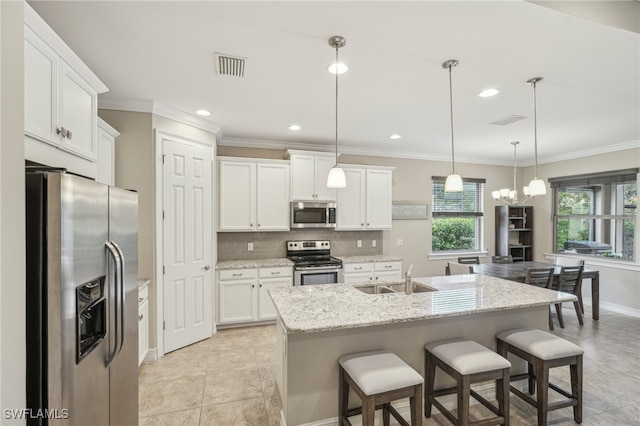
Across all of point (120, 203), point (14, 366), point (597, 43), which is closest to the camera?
point (14, 366)

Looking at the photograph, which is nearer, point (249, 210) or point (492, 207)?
point (249, 210)

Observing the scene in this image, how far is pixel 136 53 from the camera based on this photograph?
2.16 m

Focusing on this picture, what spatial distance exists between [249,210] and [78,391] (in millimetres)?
3180

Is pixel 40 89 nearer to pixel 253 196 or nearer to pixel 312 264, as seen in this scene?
pixel 253 196

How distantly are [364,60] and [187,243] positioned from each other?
2653 mm

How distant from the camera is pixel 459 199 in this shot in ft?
19.6

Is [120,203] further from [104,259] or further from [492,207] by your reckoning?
[492,207]

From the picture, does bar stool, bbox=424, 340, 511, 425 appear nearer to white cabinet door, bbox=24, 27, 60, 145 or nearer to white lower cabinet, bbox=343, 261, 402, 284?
white lower cabinet, bbox=343, 261, 402, 284

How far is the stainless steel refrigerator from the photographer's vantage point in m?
1.06

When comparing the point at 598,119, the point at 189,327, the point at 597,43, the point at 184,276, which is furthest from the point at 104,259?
the point at 598,119

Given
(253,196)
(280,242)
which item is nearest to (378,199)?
(280,242)

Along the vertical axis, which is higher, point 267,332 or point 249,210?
point 249,210

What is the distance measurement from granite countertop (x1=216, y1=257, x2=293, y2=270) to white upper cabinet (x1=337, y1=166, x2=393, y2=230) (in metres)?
1.06

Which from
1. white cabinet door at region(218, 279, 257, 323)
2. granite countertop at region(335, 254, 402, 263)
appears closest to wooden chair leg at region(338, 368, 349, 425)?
white cabinet door at region(218, 279, 257, 323)
